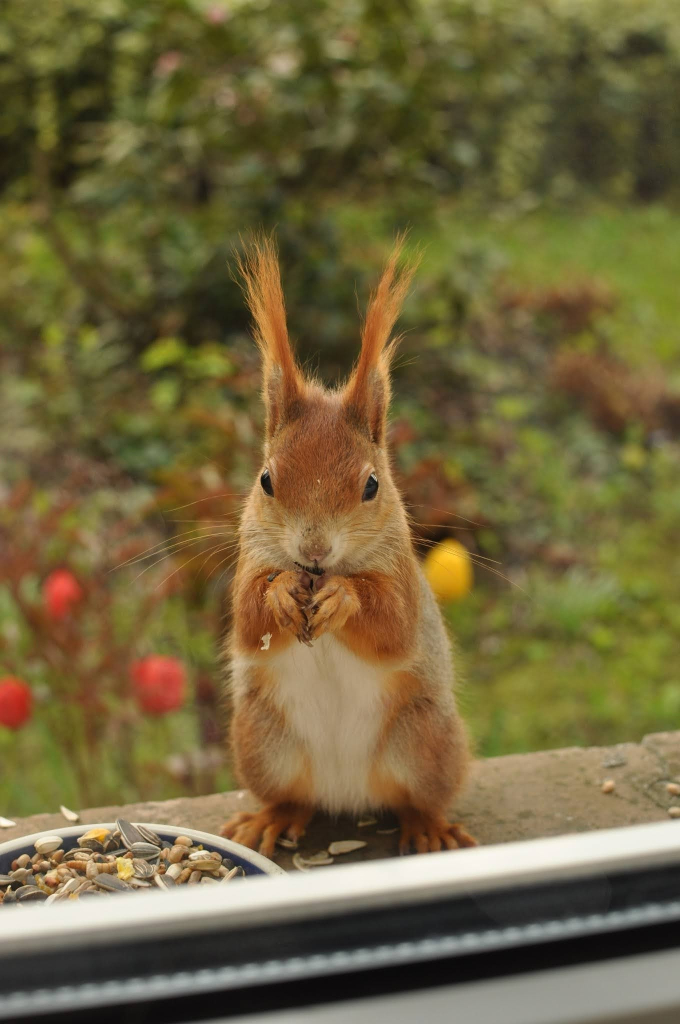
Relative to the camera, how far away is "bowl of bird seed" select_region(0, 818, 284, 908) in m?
0.72

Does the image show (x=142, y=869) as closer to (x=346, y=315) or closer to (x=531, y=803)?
(x=531, y=803)

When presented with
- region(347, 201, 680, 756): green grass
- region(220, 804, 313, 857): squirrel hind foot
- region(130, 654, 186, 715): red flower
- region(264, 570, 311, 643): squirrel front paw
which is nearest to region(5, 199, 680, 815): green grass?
region(347, 201, 680, 756): green grass

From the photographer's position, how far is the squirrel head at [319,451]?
73cm

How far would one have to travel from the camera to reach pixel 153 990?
0.57 meters

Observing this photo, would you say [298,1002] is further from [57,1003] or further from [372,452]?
[372,452]

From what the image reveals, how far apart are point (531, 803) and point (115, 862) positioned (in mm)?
361

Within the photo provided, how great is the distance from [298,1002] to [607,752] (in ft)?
1.74

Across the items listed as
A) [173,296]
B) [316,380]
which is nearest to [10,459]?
[173,296]

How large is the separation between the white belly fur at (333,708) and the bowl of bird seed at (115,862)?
0.33 ft

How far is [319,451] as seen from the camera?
29.5 inches

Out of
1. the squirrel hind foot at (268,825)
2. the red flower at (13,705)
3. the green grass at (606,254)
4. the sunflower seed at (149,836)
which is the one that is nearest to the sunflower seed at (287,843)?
the squirrel hind foot at (268,825)

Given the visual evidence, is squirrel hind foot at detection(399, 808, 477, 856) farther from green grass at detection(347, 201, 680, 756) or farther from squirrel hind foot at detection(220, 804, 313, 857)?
green grass at detection(347, 201, 680, 756)

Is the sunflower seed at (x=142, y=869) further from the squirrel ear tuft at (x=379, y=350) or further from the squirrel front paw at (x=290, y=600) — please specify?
the squirrel ear tuft at (x=379, y=350)

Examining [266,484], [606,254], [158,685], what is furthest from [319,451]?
[606,254]
